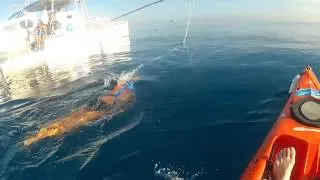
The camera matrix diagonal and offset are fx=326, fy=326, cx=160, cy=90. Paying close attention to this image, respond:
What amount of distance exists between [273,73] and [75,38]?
2749 centimetres

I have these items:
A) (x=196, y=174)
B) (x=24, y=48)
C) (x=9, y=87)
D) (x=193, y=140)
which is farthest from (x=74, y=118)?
(x=24, y=48)

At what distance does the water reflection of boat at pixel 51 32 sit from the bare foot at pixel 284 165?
2749 cm

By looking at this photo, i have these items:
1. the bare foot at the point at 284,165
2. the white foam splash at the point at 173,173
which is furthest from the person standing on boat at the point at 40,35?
the bare foot at the point at 284,165

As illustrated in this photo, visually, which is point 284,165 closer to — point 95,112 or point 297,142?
point 297,142

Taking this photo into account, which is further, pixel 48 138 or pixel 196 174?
pixel 48 138

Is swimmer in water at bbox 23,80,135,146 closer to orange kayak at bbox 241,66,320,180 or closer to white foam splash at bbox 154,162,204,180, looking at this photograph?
white foam splash at bbox 154,162,204,180

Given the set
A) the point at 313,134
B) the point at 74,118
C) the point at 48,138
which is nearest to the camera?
the point at 313,134

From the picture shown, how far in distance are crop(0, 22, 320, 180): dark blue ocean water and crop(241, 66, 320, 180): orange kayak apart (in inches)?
47.7

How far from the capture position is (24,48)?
34.7 m

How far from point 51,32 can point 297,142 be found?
33656mm

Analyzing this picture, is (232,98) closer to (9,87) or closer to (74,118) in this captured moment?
(74,118)

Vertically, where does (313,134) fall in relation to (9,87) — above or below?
above

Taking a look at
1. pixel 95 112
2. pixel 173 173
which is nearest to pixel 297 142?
pixel 173 173

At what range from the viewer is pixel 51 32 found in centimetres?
3594
